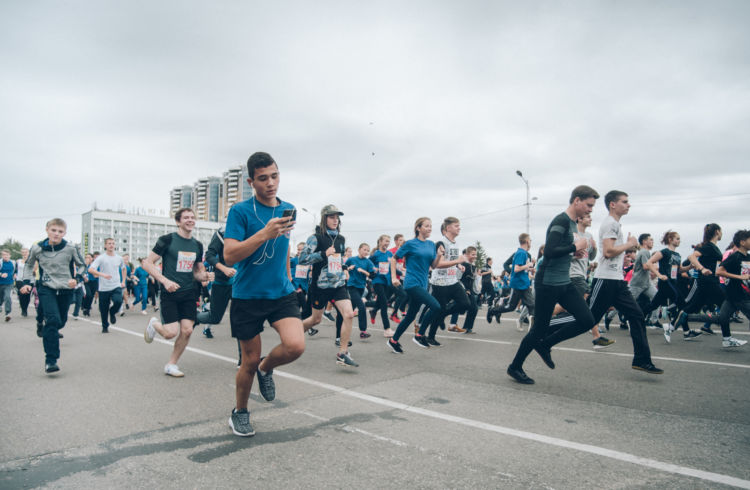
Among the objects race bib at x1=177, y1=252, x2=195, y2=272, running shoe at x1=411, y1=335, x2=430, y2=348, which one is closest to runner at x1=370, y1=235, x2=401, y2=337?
running shoe at x1=411, y1=335, x2=430, y2=348

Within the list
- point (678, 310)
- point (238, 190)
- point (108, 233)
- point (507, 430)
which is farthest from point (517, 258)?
point (238, 190)

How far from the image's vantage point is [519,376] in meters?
5.24

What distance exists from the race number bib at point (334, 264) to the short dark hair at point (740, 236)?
21.7 ft

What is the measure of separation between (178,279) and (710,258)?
8379 millimetres

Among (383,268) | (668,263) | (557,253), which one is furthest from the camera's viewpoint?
(383,268)

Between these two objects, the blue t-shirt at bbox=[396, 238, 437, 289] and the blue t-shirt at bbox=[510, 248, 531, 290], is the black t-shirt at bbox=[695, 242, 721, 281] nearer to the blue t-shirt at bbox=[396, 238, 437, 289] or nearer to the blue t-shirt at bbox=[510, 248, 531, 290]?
the blue t-shirt at bbox=[510, 248, 531, 290]

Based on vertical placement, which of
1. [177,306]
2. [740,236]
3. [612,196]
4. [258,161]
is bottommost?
[177,306]

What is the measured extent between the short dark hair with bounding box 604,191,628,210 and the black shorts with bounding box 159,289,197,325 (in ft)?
17.6

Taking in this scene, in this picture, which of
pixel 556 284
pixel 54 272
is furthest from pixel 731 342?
pixel 54 272

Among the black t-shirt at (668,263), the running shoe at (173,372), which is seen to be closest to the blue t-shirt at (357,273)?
the running shoe at (173,372)

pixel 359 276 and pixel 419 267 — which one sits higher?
pixel 419 267

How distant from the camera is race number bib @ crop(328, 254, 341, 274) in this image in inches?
255

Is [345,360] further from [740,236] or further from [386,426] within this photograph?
[740,236]

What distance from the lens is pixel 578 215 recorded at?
5.31 meters
